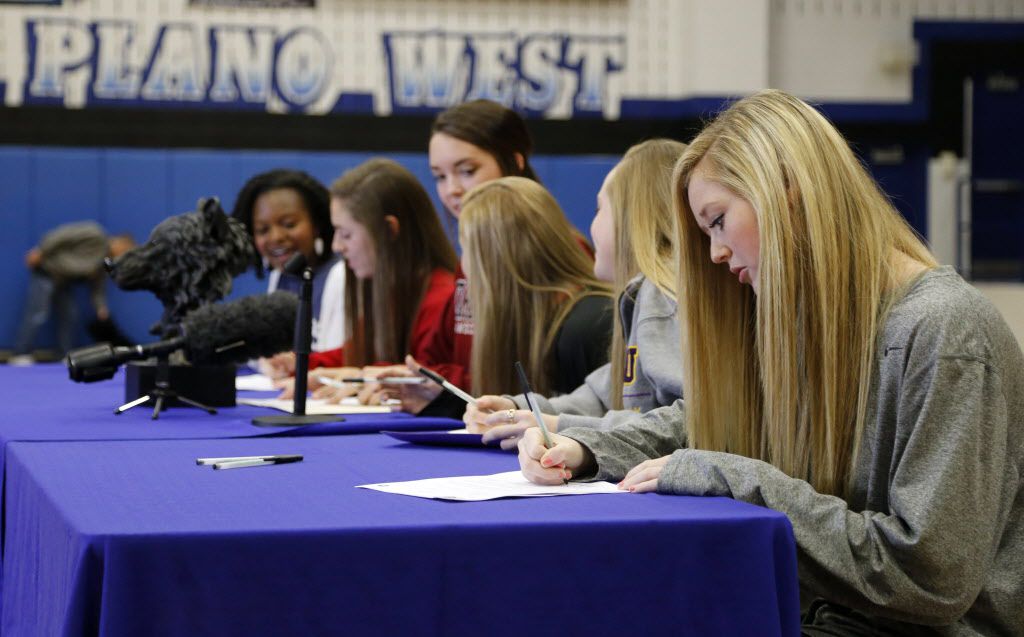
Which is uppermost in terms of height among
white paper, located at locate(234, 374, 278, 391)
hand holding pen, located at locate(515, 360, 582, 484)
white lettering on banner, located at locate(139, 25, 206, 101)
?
white lettering on banner, located at locate(139, 25, 206, 101)

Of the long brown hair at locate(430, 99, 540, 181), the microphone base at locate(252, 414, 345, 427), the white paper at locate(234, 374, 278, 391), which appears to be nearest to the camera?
the microphone base at locate(252, 414, 345, 427)

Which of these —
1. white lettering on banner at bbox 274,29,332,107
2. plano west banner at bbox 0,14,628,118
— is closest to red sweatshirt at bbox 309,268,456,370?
plano west banner at bbox 0,14,628,118

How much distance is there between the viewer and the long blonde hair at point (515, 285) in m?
2.39

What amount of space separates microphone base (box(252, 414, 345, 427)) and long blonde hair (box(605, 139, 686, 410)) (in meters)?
0.48

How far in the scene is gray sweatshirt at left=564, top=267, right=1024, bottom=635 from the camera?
3.75 feet

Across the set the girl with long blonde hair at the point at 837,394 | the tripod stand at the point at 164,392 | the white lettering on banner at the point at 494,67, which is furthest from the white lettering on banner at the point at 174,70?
the girl with long blonde hair at the point at 837,394

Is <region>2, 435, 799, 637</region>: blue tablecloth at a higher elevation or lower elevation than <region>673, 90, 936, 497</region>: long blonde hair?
lower

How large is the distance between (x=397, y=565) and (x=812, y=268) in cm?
54

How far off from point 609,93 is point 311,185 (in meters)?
3.64

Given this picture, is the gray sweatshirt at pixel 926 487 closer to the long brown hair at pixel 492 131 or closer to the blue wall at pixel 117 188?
the long brown hair at pixel 492 131

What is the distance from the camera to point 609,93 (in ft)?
25.0

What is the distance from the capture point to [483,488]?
127cm

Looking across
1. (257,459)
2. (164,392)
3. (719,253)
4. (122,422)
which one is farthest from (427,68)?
(719,253)

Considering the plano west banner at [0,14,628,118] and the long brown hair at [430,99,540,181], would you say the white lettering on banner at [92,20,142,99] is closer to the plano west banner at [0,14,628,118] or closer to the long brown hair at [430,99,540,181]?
the plano west banner at [0,14,628,118]
